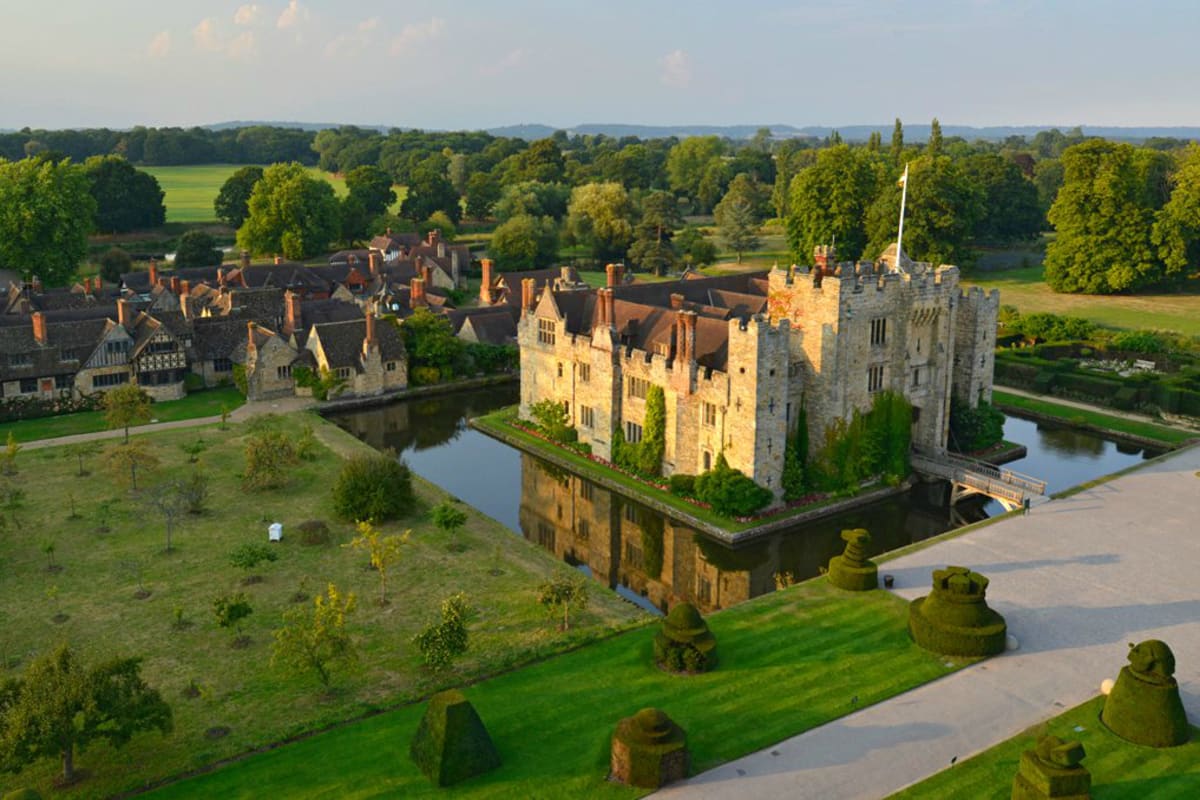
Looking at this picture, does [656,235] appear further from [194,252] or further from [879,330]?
[879,330]

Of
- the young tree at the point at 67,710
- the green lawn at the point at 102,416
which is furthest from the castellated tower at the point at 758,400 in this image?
the green lawn at the point at 102,416

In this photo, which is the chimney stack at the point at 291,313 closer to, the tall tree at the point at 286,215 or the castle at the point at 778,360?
the castle at the point at 778,360

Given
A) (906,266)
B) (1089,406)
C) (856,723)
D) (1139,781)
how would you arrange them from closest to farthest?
(1139,781)
(856,723)
(906,266)
(1089,406)

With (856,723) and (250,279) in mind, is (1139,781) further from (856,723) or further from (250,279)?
(250,279)

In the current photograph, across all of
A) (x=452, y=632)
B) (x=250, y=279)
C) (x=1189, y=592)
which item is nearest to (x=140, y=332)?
(x=250, y=279)

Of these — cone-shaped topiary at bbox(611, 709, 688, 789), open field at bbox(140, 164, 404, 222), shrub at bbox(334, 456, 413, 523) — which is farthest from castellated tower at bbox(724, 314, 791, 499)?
open field at bbox(140, 164, 404, 222)

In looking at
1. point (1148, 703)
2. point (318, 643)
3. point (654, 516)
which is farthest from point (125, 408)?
point (1148, 703)
